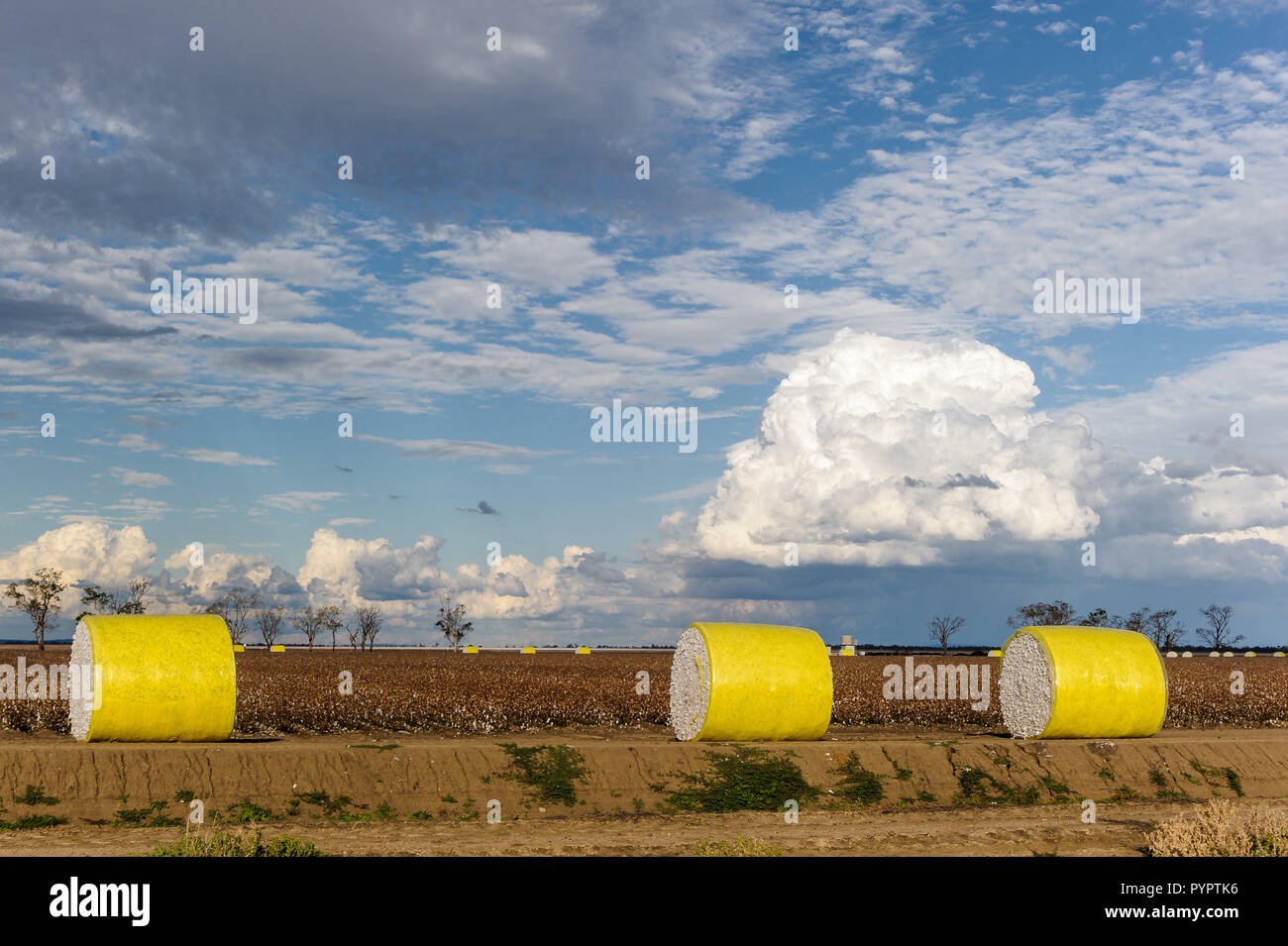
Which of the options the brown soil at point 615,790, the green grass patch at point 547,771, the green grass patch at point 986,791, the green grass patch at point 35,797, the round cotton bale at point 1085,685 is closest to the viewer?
the brown soil at point 615,790

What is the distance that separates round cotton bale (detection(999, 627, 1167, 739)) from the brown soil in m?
0.41

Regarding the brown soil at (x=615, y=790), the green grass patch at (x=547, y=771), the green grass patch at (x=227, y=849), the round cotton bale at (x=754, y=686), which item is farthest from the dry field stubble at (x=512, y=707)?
the green grass patch at (x=227, y=849)

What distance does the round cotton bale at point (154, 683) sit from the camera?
18141 millimetres

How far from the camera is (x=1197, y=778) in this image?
2194cm

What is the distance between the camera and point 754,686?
20922 millimetres

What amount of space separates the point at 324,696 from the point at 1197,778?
19.3 meters

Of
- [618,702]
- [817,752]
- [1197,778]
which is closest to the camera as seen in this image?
[817,752]

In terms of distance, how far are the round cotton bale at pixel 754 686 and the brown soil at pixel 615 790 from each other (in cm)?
51

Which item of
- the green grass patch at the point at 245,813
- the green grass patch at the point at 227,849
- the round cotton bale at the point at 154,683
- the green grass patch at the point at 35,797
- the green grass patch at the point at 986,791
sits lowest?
the green grass patch at the point at 986,791

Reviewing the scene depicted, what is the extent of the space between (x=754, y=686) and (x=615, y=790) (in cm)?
343

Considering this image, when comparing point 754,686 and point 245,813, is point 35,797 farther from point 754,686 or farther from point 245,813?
point 754,686

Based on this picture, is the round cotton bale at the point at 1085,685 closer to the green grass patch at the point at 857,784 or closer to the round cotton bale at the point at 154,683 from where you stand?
the green grass patch at the point at 857,784
